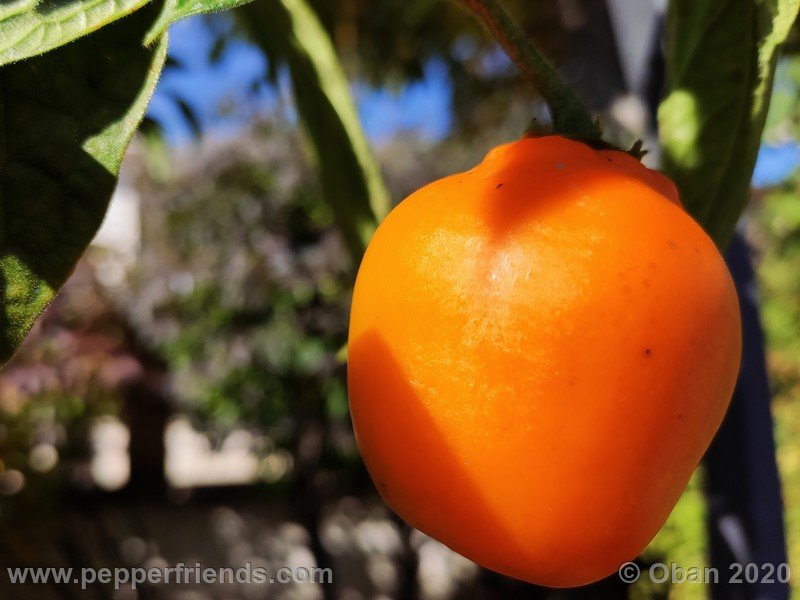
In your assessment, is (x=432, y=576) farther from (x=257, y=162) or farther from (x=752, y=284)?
(x=752, y=284)

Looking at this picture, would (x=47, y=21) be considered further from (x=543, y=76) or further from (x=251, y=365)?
(x=251, y=365)

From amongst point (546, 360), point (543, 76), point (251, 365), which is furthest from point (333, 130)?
point (251, 365)

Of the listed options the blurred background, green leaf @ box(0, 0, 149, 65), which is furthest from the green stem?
the blurred background

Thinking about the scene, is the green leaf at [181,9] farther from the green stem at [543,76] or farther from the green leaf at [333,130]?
the green leaf at [333,130]

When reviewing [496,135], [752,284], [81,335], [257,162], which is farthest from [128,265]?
[752,284]

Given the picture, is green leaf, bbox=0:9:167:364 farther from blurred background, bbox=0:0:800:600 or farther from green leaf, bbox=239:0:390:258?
blurred background, bbox=0:0:800:600

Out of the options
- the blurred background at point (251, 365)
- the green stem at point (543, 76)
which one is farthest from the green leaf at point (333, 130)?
the blurred background at point (251, 365)
